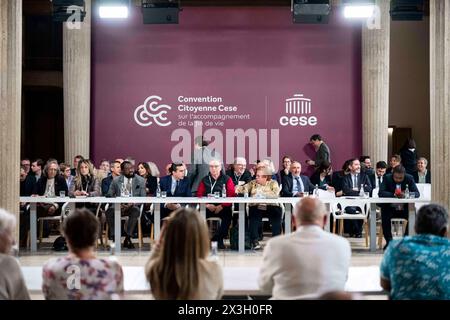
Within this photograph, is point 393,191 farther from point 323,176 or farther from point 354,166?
point 323,176

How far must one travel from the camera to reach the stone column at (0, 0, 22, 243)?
27.6ft

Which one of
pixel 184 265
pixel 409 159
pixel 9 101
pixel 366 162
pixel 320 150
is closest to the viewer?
pixel 184 265

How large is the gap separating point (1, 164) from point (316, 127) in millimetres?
6460

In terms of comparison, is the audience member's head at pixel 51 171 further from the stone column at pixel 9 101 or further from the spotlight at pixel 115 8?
the spotlight at pixel 115 8

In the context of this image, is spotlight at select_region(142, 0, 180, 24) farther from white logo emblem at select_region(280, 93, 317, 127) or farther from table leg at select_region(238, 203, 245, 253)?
table leg at select_region(238, 203, 245, 253)

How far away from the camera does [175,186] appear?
10.2 metres

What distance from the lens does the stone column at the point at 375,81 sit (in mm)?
13133

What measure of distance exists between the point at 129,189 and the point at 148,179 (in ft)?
3.71

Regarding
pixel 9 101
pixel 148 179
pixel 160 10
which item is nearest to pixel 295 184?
pixel 148 179

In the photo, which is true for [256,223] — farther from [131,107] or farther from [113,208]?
[131,107]

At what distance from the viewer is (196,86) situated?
44.0ft

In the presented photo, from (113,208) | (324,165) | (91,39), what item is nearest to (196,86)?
(91,39)

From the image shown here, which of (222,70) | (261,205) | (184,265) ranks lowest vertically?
(261,205)
